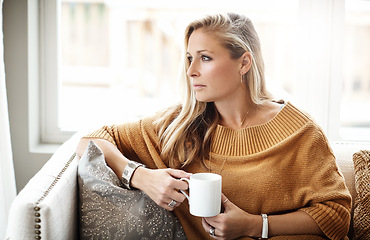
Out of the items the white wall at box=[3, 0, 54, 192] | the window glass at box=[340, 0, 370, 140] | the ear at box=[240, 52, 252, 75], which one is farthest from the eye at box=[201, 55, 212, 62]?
the white wall at box=[3, 0, 54, 192]

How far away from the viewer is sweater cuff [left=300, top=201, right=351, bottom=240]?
1.49 metres

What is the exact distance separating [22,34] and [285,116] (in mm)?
1507

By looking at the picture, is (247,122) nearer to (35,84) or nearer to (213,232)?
(213,232)

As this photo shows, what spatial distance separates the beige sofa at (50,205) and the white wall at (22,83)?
87 centimetres

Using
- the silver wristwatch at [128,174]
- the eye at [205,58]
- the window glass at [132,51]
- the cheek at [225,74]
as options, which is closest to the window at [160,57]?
the window glass at [132,51]

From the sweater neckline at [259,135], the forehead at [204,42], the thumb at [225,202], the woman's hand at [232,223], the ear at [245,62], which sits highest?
the forehead at [204,42]

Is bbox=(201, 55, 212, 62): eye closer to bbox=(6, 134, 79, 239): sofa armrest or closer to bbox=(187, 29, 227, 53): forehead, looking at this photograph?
bbox=(187, 29, 227, 53): forehead

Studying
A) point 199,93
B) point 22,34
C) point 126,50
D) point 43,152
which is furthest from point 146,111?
point 199,93

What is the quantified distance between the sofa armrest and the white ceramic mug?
1.38ft

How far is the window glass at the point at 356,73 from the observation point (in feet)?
7.95

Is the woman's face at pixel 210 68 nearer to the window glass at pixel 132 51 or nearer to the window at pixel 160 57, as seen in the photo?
the window at pixel 160 57

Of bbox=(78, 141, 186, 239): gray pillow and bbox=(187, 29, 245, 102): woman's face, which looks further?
bbox=(187, 29, 245, 102): woman's face

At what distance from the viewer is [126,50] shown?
2850mm

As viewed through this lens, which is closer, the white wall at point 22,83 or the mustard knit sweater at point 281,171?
the mustard knit sweater at point 281,171
